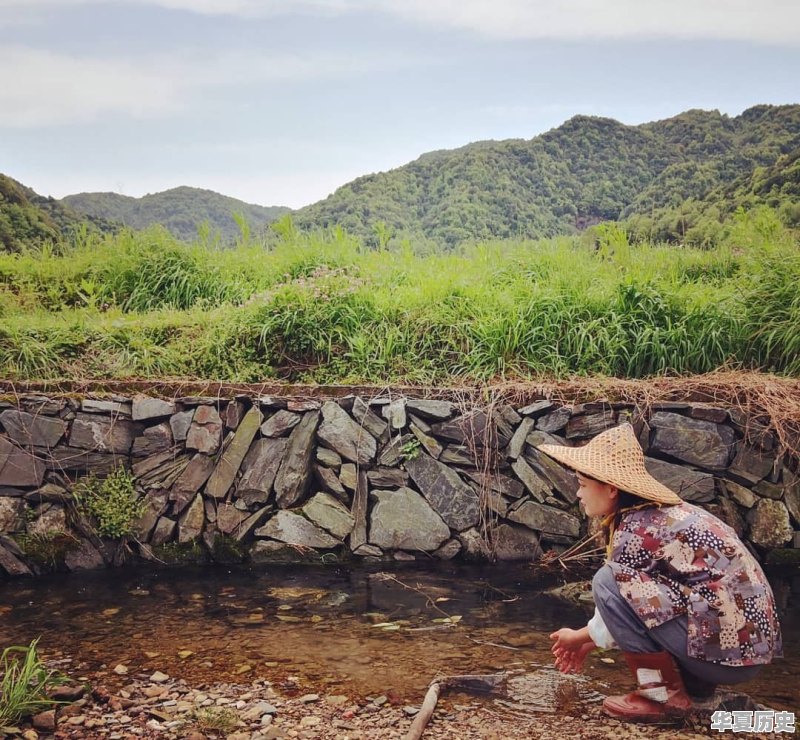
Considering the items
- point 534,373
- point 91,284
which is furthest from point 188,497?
point 91,284

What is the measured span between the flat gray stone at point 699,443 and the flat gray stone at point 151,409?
11.6 ft

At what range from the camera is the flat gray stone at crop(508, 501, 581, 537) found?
498 centimetres

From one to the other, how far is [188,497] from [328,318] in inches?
74.5

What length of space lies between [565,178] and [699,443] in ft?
40.8

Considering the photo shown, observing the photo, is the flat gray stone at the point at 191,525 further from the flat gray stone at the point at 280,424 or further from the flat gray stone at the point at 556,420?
the flat gray stone at the point at 556,420

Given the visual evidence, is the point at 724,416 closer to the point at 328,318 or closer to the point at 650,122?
Answer: the point at 328,318

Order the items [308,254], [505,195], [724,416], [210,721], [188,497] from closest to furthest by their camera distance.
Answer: [210,721]
[724,416]
[188,497]
[308,254]
[505,195]

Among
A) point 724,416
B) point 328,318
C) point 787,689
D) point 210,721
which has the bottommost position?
point 787,689

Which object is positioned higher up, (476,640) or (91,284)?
(91,284)

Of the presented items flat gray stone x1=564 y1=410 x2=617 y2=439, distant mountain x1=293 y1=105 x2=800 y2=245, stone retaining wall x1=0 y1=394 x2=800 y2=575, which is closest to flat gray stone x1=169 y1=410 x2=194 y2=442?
stone retaining wall x1=0 y1=394 x2=800 y2=575

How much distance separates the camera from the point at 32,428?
17.3ft

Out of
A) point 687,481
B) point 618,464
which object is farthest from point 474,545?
point 618,464

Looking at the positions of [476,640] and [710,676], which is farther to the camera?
[476,640]

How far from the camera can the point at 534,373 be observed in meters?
5.64
